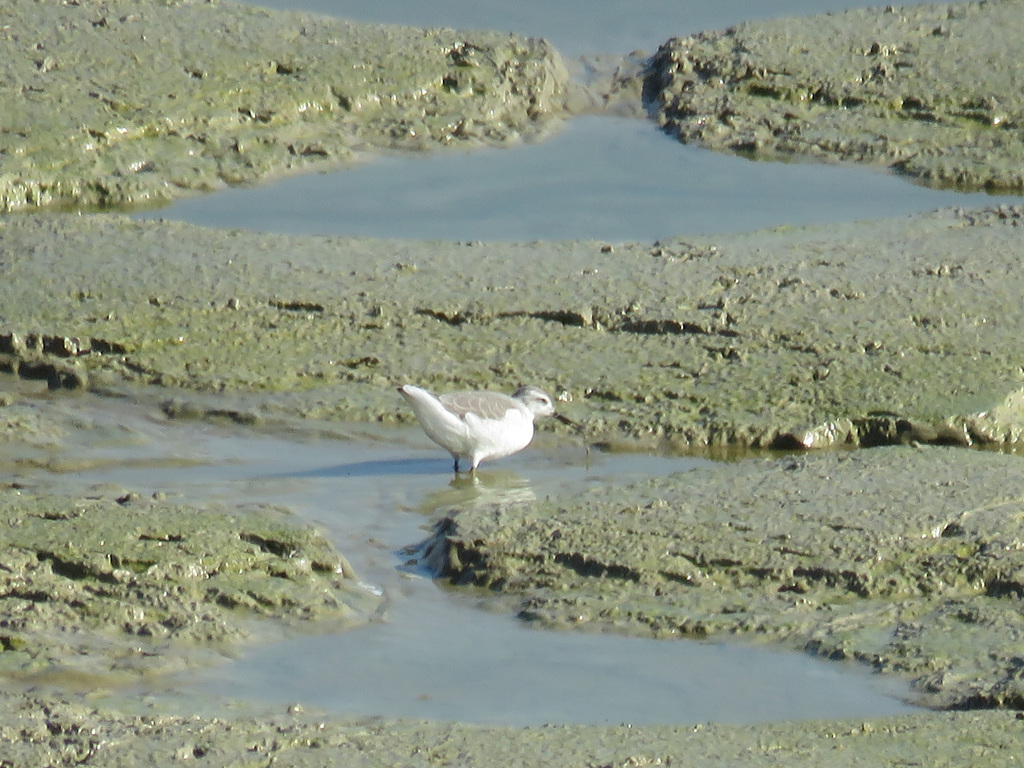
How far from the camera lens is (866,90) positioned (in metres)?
10.0

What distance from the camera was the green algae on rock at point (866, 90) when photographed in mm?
9562

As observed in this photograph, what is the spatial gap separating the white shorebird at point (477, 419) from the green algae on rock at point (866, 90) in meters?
3.96

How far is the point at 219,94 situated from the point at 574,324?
127 inches

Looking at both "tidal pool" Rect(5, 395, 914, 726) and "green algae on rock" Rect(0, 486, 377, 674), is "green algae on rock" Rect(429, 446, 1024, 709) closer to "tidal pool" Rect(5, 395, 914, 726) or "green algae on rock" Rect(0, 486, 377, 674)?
"tidal pool" Rect(5, 395, 914, 726)

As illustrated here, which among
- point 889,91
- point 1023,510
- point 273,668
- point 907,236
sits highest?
point 889,91

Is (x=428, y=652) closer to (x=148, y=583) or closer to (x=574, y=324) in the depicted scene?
(x=148, y=583)

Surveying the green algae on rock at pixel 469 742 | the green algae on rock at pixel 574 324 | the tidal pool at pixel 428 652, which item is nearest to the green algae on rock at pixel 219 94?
the green algae on rock at pixel 574 324

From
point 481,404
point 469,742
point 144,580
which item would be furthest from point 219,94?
point 469,742

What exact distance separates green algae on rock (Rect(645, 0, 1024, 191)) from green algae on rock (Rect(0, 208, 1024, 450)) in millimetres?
1484

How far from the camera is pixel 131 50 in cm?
966

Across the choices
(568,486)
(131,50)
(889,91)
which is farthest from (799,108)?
(568,486)

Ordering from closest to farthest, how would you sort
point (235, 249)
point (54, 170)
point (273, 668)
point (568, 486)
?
point (273, 668)
point (568, 486)
point (235, 249)
point (54, 170)

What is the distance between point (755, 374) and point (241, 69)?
4246 millimetres

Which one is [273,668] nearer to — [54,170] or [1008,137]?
[54,170]
